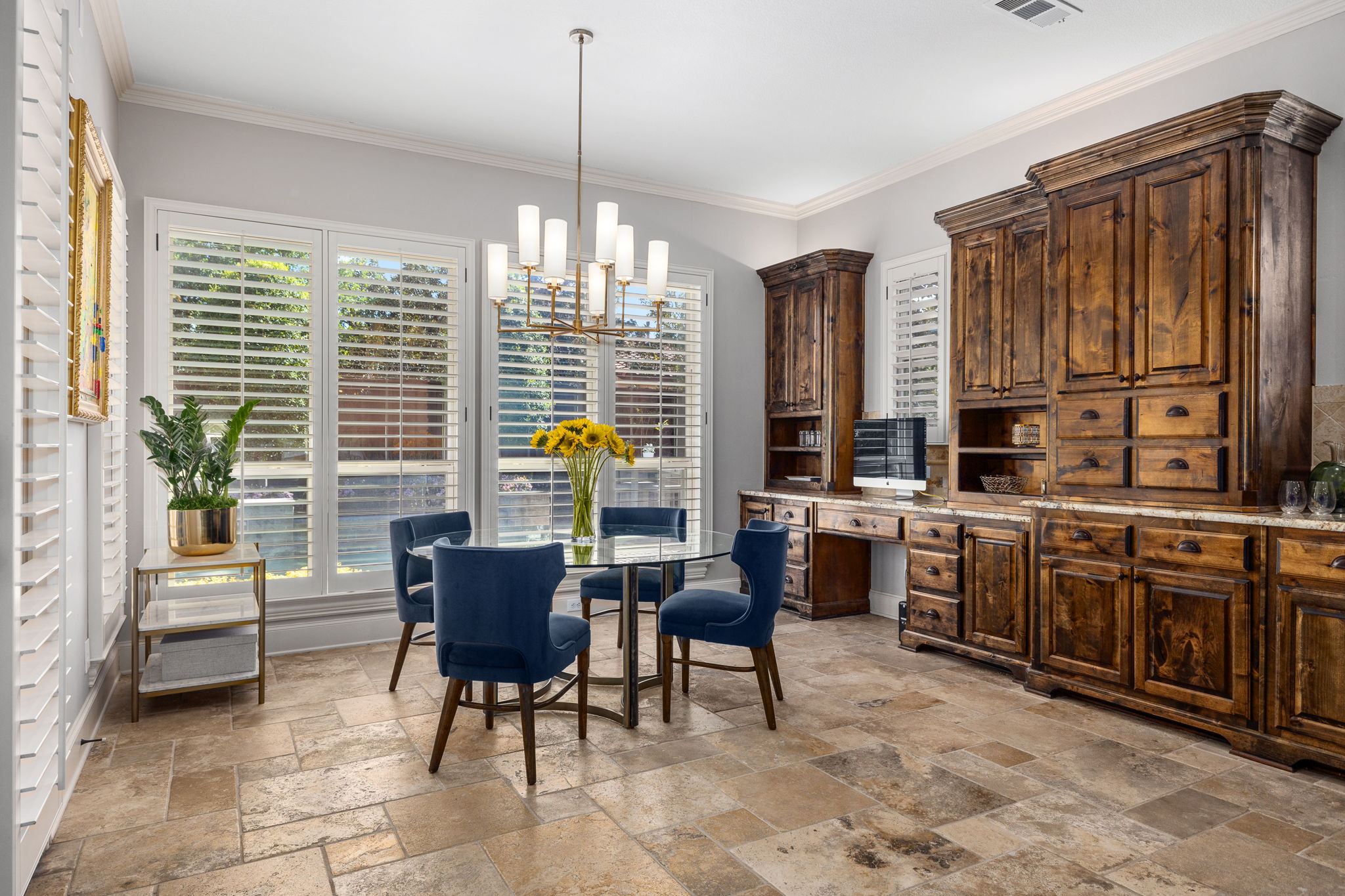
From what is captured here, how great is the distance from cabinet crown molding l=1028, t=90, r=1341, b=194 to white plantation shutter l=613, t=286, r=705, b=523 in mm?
2797

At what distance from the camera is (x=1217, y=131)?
3191 mm

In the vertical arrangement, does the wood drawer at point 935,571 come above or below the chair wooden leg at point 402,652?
above

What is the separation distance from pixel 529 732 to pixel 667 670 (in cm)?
81

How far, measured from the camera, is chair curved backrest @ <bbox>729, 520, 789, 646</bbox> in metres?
3.27

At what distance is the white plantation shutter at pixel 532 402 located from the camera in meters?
5.12

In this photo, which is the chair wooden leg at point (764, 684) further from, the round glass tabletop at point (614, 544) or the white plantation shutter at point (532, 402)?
the white plantation shutter at point (532, 402)

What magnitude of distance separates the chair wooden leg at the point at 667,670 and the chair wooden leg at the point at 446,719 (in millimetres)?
914

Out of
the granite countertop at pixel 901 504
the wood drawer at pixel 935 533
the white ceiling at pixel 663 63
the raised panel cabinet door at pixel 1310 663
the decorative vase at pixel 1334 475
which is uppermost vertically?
the white ceiling at pixel 663 63

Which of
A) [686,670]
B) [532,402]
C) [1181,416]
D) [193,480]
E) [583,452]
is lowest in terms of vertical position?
[686,670]

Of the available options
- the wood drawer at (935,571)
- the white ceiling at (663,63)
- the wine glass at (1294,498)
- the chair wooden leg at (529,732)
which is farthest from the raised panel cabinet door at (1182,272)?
the chair wooden leg at (529,732)

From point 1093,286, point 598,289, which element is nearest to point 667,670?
point 598,289

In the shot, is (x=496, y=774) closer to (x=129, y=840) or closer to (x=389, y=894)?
(x=389, y=894)

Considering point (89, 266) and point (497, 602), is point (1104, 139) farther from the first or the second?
point (89, 266)

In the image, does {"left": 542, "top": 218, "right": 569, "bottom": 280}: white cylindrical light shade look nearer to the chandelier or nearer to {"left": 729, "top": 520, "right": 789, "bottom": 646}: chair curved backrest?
the chandelier
